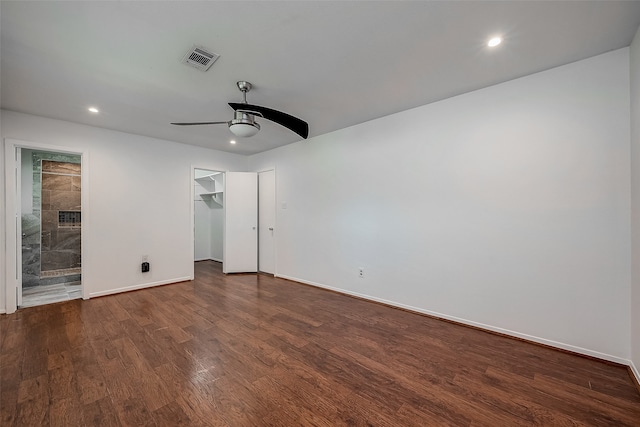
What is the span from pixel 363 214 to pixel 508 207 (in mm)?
1692

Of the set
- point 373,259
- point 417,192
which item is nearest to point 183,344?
point 373,259

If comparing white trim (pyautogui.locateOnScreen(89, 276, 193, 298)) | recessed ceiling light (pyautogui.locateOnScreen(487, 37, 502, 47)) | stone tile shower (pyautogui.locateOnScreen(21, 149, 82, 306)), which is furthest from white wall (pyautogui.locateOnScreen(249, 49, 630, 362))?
stone tile shower (pyautogui.locateOnScreen(21, 149, 82, 306))

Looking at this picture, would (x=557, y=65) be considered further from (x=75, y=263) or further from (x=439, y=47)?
(x=75, y=263)

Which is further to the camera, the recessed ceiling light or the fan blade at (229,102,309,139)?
the fan blade at (229,102,309,139)

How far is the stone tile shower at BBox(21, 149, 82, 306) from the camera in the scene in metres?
4.25

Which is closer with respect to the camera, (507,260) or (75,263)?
(507,260)

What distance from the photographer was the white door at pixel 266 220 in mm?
5043

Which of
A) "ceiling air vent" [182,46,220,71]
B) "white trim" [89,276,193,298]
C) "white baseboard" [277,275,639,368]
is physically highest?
"ceiling air vent" [182,46,220,71]

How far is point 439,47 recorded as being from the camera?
199 centimetres

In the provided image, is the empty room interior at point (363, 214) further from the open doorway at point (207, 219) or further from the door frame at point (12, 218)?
the open doorway at point (207, 219)

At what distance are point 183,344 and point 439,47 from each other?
3426mm

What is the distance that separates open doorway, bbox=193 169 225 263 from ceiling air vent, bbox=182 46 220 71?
4390 millimetres

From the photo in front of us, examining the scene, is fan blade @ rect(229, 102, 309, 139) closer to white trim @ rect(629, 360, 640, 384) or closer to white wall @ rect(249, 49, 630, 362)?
white wall @ rect(249, 49, 630, 362)

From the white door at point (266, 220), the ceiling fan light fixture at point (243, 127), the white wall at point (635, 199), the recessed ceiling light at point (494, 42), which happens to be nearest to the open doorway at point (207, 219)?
the white door at point (266, 220)
